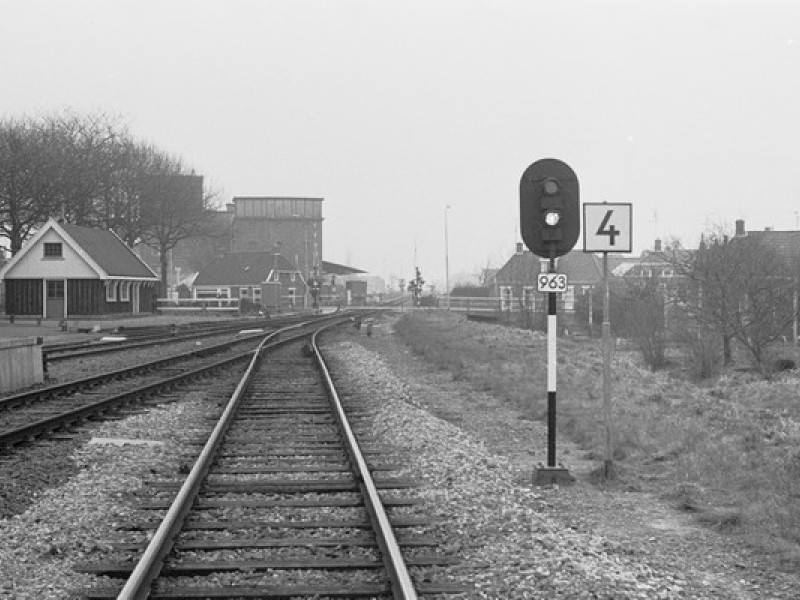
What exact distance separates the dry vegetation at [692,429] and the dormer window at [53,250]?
30.9 m

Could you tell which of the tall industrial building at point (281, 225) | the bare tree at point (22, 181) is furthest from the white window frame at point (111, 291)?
→ the tall industrial building at point (281, 225)

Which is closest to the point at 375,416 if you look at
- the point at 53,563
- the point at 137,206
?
the point at 53,563

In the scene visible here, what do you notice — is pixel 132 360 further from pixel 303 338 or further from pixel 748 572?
pixel 748 572

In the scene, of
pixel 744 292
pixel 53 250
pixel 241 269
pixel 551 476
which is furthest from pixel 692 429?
pixel 241 269

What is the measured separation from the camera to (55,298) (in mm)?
51906

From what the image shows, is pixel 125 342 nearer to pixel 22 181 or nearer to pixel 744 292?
pixel 744 292

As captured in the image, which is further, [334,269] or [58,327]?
[334,269]

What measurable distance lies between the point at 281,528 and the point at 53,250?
48158 mm

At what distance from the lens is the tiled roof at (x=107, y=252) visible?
5188cm

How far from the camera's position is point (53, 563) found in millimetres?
5977

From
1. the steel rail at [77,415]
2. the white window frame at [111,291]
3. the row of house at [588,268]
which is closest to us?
the steel rail at [77,415]

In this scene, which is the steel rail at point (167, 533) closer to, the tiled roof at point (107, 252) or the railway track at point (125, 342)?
the railway track at point (125, 342)

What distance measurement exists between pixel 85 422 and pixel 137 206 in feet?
189

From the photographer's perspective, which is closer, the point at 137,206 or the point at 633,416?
the point at 633,416
